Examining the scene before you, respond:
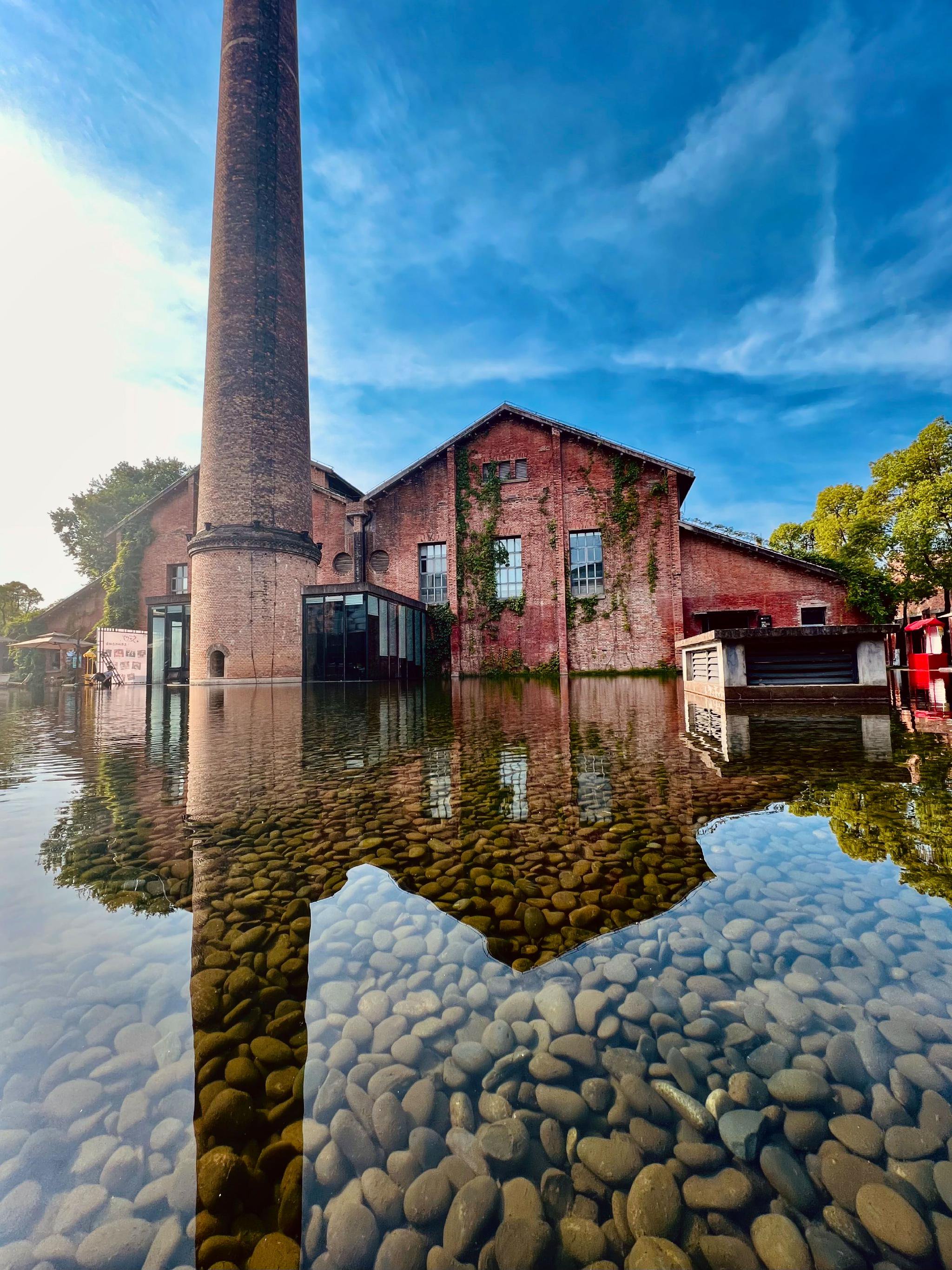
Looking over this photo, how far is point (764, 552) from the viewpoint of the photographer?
61.4ft

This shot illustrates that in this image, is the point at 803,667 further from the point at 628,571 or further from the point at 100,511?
the point at 100,511

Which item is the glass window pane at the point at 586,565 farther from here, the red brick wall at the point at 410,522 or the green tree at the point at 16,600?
the green tree at the point at 16,600

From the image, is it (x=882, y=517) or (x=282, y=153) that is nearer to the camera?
(x=282, y=153)

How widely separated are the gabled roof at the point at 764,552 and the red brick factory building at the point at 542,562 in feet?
0.16

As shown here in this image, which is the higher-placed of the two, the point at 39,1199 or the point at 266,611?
the point at 266,611

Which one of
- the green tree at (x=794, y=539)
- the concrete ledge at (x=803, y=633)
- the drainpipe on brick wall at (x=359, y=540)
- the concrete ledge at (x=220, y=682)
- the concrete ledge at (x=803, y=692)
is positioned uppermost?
the green tree at (x=794, y=539)

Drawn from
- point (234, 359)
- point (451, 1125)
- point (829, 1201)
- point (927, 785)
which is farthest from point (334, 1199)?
point (234, 359)

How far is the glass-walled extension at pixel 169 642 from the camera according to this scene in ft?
65.5

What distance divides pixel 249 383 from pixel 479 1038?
17443 mm

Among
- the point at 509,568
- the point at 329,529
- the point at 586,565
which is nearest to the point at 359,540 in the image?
the point at 329,529

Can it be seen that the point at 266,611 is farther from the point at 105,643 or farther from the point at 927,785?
the point at 927,785

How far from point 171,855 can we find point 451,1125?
1.56 metres

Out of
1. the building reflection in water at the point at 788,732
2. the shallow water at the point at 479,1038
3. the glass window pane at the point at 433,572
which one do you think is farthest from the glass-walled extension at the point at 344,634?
the shallow water at the point at 479,1038

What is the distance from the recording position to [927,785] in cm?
294
